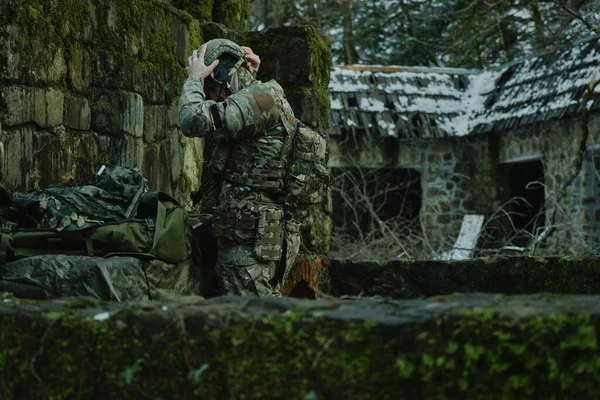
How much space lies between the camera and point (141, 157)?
5523 mm

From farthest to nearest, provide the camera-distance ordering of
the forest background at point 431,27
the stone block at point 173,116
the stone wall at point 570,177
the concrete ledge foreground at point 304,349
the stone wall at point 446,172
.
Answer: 1. the forest background at point 431,27
2. the stone wall at point 446,172
3. the stone wall at point 570,177
4. the stone block at point 173,116
5. the concrete ledge foreground at point 304,349

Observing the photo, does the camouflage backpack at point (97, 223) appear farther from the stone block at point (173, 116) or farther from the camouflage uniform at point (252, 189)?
the stone block at point (173, 116)

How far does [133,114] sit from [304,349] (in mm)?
3364

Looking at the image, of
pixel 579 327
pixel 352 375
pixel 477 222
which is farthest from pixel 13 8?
pixel 477 222

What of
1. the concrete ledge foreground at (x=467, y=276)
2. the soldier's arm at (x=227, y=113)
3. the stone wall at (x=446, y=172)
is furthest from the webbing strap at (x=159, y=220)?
the stone wall at (x=446, y=172)

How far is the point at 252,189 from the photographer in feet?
15.4

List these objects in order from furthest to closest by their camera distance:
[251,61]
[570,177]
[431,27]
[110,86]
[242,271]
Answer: [431,27]
[570,177]
[110,86]
[251,61]
[242,271]

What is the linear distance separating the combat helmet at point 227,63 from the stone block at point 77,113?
0.83m

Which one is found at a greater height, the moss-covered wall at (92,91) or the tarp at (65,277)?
the moss-covered wall at (92,91)

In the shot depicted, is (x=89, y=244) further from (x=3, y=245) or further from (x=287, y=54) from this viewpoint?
(x=287, y=54)

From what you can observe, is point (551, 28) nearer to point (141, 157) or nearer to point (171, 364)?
point (141, 157)

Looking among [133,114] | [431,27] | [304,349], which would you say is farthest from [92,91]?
[431,27]

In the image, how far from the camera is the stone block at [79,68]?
4.88 metres

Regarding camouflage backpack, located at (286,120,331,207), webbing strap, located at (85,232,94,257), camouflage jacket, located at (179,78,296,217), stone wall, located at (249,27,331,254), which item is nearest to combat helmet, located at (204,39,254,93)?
camouflage jacket, located at (179,78,296,217)
